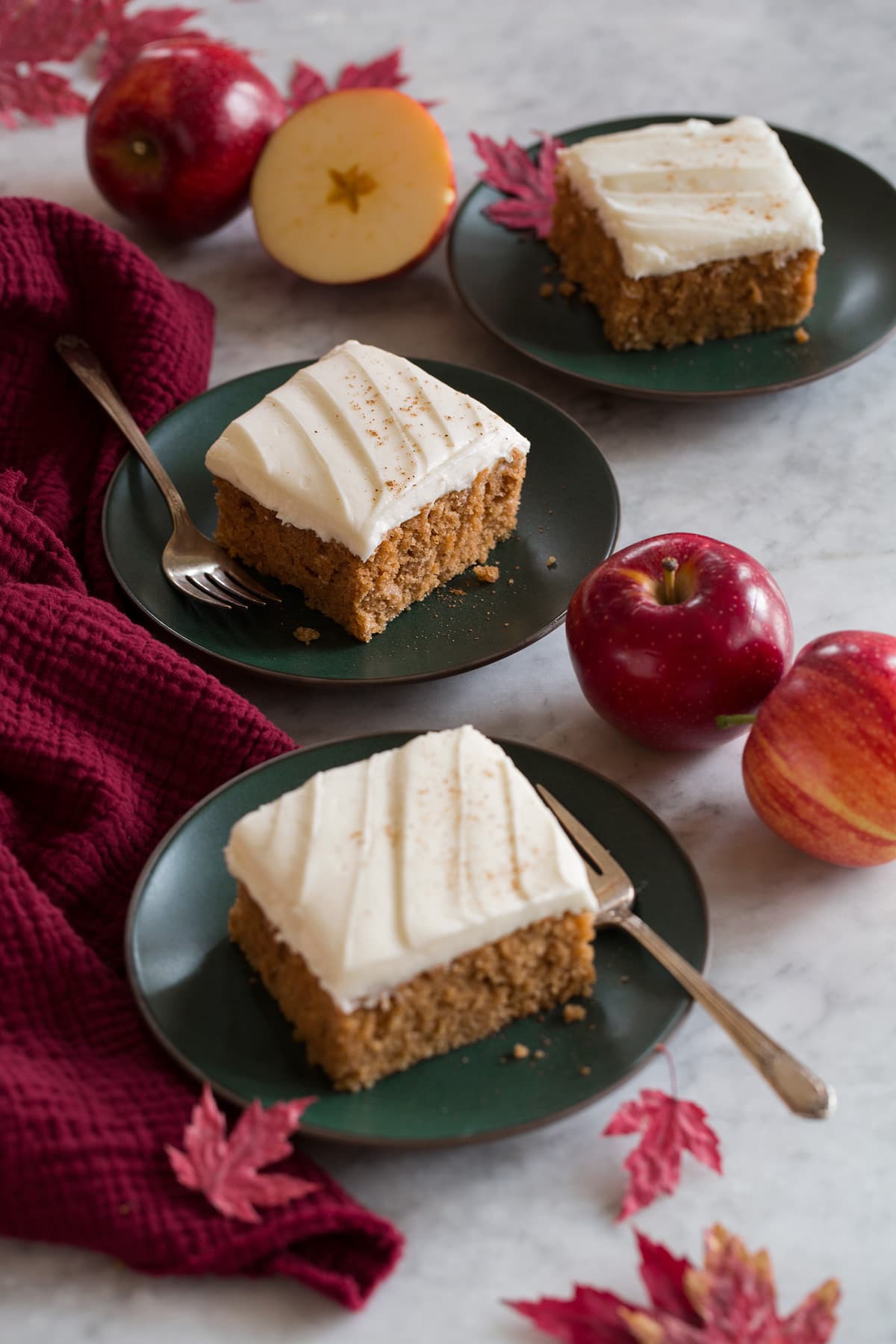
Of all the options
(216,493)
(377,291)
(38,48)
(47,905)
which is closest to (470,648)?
(216,493)

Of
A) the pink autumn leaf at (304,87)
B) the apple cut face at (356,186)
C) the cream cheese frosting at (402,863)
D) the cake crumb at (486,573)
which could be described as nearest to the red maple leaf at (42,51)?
the pink autumn leaf at (304,87)

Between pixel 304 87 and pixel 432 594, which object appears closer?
pixel 432 594

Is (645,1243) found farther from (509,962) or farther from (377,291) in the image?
(377,291)

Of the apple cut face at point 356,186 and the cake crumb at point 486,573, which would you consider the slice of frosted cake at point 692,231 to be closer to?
the apple cut face at point 356,186

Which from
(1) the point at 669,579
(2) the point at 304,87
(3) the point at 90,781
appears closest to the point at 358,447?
(1) the point at 669,579

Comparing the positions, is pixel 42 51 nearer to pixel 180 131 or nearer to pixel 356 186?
pixel 180 131

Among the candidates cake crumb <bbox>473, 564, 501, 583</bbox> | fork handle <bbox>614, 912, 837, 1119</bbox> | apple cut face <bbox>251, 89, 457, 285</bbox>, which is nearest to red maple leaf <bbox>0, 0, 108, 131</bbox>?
apple cut face <bbox>251, 89, 457, 285</bbox>

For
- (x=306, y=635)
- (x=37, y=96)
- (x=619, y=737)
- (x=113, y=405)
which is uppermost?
(x=37, y=96)
